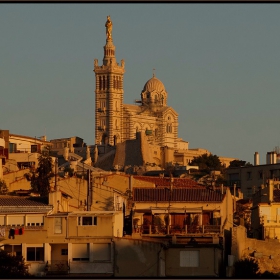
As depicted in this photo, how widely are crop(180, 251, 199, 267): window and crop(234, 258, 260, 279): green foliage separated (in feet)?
4.77

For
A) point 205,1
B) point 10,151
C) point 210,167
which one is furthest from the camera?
point 210,167

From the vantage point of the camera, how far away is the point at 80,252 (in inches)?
1929

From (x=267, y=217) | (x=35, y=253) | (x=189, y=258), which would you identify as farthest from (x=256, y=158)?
(x=35, y=253)

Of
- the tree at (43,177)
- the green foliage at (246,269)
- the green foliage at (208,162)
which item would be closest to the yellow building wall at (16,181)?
the tree at (43,177)

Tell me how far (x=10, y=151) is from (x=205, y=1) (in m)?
58.2

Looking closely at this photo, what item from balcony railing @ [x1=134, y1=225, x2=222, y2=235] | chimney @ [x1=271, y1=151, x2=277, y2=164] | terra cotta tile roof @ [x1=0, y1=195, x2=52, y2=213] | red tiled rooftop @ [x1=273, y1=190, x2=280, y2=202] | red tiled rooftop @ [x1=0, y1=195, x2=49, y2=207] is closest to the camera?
terra cotta tile roof @ [x1=0, y1=195, x2=52, y2=213]

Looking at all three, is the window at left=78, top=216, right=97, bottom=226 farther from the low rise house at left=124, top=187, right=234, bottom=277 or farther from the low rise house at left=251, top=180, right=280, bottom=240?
the low rise house at left=251, top=180, right=280, bottom=240

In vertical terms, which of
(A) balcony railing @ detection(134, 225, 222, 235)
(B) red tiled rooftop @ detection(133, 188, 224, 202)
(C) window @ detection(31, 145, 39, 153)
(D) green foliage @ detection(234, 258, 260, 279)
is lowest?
(D) green foliage @ detection(234, 258, 260, 279)

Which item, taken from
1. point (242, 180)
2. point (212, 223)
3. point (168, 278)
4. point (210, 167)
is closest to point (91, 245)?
point (168, 278)

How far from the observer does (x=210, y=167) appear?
156 metres

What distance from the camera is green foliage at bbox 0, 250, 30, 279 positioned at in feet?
149

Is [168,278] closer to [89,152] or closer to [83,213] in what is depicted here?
[83,213]

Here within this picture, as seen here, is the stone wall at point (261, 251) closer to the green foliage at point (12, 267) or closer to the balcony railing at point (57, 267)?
the balcony railing at point (57, 267)

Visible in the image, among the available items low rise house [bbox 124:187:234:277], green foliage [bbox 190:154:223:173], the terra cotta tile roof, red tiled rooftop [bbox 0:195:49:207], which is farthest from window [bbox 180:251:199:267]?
green foliage [bbox 190:154:223:173]
